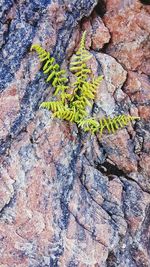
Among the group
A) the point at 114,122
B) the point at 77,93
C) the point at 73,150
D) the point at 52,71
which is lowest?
the point at 73,150

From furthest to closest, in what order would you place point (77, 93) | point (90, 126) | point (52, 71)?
point (90, 126)
point (77, 93)
point (52, 71)

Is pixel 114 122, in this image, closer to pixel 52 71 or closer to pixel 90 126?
pixel 90 126

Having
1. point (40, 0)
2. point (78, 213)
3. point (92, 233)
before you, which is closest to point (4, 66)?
point (40, 0)

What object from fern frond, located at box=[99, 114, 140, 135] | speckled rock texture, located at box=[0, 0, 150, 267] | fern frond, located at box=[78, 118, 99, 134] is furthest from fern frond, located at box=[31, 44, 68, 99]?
fern frond, located at box=[99, 114, 140, 135]

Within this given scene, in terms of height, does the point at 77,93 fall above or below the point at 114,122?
above

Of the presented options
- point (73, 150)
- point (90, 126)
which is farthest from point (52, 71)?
point (73, 150)

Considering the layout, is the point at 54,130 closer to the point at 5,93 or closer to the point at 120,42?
the point at 5,93
